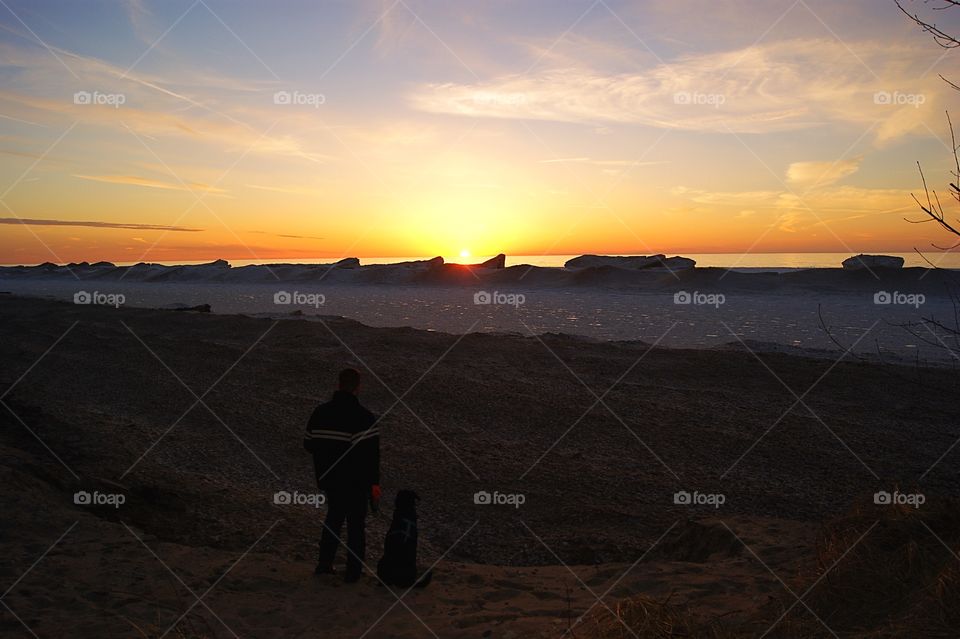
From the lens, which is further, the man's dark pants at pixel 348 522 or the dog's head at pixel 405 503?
the dog's head at pixel 405 503

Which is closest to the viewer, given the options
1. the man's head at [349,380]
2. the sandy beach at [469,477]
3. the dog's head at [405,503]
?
the sandy beach at [469,477]

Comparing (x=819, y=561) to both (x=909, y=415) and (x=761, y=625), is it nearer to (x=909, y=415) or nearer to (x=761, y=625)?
(x=761, y=625)

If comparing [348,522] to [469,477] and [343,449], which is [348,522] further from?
[469,477]

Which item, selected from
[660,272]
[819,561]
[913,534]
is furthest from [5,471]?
[660,272]

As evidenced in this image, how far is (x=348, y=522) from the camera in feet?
19.8

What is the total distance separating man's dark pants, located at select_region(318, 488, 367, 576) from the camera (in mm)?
5965

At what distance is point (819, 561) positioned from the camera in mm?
5480

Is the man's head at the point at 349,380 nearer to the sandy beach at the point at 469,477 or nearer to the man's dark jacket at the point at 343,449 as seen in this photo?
the man's dark jacket at the point at 343,449

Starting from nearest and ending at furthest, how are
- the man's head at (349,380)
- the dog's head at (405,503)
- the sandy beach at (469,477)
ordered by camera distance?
the sandy beach at (469,477), the man's head at (349,380), the dog's head at (405,503)

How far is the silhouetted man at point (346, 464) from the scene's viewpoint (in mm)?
5926

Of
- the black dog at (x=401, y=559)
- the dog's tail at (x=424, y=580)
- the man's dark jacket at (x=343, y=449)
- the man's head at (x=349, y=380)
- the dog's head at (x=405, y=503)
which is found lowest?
the dog's tail at (x=424, y=580)

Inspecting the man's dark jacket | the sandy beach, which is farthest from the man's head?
the sandy beach

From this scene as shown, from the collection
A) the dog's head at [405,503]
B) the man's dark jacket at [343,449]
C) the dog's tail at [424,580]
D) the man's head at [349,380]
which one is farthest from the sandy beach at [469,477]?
the man's head at [349,380]

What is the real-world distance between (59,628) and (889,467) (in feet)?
34.1
